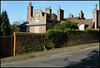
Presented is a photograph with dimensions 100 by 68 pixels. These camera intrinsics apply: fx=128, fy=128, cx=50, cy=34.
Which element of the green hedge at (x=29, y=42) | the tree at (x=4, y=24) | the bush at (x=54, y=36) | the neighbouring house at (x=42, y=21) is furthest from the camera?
the neighbouring house at (x=42, y=21)

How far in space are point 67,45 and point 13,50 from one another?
339 inches

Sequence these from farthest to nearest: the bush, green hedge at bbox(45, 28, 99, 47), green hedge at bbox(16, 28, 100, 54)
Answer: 1. green hedge at bbox(45, 28, 99, 47)
2. the bush
3. green hedge at bbox(16, 28, 100, 54)

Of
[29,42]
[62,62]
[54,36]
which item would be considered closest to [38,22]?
[54,36]

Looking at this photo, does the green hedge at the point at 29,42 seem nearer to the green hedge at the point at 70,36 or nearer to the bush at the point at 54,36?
the bush at the point at 54,36

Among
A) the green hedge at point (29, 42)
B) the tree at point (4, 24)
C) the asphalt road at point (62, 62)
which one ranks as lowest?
the asphalt road at point (62, 62)

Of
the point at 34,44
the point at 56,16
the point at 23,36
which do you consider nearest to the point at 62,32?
the point at 34,44

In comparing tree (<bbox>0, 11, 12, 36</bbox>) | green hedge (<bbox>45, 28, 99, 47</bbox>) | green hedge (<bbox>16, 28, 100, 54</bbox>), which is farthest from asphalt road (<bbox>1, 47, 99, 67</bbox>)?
tree (<bbox>0, 11, 12, 36</bbox>)

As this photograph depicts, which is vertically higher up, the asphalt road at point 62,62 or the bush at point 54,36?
the bush at point 54,36

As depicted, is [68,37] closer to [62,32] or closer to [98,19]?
[62,32]

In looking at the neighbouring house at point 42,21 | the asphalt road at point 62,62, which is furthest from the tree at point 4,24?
the asphalt road at point 62,62

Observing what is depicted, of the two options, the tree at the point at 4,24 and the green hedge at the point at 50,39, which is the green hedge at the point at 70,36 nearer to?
the green hedge at the point at 50,39

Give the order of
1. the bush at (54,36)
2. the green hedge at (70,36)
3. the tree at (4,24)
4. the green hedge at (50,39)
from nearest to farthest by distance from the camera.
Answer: the green hedge at (50,39) < the bush at (54,36) < the green hedge at (70,36) < the tree at (4,24)

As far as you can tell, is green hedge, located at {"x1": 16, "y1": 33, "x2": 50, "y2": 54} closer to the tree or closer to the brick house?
the tree

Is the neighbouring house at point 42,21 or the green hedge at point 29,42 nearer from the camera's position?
the green hedge at point 29,42
